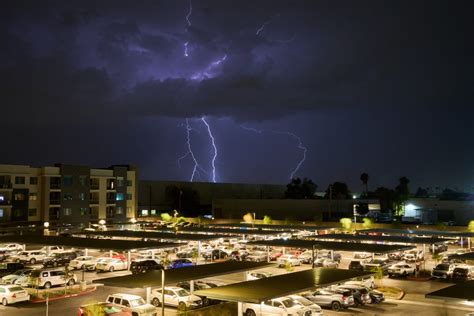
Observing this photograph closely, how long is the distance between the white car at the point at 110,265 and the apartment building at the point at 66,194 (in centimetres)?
3205

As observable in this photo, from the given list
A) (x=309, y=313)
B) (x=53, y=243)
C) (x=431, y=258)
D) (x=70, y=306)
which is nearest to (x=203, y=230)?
(x=53, y=243)

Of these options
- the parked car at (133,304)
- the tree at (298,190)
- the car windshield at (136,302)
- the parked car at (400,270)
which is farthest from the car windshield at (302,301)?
the tree at (298,190)

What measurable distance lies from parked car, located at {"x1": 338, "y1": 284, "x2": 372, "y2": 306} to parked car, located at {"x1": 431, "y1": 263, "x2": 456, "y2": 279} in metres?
9.74

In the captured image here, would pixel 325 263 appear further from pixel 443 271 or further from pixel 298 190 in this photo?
pixel 298 190

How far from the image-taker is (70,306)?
23.2 meters

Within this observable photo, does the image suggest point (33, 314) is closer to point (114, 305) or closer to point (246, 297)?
point (114, 305)

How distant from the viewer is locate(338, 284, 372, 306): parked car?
23.1 m

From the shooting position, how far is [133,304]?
66.9 ft

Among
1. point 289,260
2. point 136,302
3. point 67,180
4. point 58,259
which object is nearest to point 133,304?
point 136,302

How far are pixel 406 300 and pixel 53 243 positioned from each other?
77.8 ft

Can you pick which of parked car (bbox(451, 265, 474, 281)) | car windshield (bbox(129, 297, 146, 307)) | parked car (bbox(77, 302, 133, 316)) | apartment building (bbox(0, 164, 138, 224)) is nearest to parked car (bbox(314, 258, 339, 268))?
parked car (bbox(451, 265, 474, 281))

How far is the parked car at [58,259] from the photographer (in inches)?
1433

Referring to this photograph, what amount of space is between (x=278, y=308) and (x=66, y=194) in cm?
5363

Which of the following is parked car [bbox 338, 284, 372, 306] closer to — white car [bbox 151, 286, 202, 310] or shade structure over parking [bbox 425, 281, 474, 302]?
shade structure over parking [bbox 425, 281, 474, 302]
